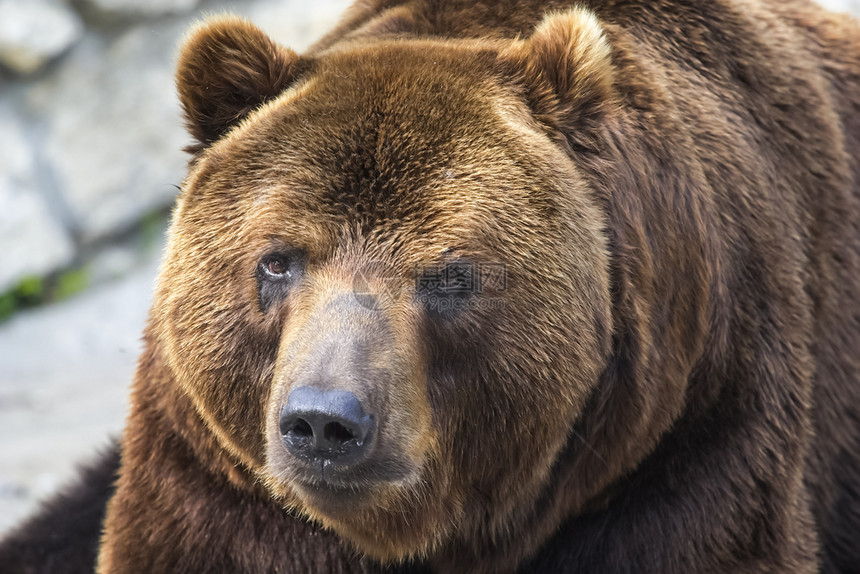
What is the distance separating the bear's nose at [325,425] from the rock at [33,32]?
6.09 metres

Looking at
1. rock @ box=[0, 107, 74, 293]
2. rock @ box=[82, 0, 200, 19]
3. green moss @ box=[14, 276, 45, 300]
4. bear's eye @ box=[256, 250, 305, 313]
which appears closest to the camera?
bear's eye @ box=[256, 250, 305, 313]

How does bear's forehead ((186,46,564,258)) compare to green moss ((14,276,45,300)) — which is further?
green moss ((14,276,45,300))

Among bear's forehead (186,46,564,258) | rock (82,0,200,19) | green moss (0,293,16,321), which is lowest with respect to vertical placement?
green moss (0,293,16,321)

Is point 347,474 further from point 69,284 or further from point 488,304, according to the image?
point 69,284

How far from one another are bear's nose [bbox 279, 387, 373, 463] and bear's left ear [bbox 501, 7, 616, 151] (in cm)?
103

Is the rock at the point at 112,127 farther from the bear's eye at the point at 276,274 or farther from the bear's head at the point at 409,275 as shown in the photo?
the bear's eye at the point at 276,274

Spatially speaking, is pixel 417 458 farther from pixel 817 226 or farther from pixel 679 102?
pixel 817 226

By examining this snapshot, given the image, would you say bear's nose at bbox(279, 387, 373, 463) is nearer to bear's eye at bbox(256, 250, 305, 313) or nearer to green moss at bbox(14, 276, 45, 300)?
bear's eye at bbox(256, 250, 305, 313)

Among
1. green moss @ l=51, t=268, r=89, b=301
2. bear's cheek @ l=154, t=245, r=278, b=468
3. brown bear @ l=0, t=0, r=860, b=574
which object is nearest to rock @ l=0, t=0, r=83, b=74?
green moss @ l=51, t=268, r=89, b=301

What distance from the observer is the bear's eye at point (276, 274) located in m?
2.94

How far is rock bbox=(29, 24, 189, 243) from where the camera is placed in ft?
27.0

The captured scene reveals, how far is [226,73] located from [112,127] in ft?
18.3

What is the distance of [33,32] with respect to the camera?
7.81m

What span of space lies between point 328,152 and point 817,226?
185 centimetres
